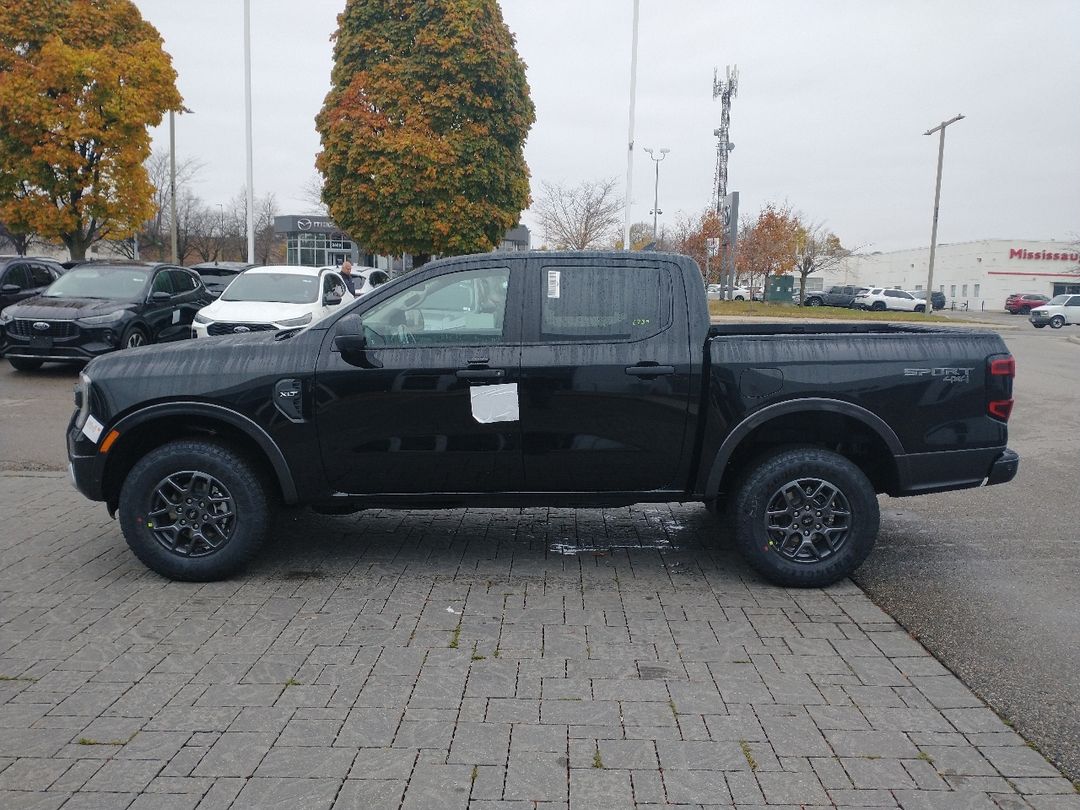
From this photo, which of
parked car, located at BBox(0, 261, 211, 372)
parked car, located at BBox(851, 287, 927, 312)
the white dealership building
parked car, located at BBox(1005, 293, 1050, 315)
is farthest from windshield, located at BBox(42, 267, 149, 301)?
the white dealership building

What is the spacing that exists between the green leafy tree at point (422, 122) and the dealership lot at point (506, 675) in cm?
2279

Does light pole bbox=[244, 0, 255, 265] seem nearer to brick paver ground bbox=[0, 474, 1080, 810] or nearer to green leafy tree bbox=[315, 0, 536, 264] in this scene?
green leafy tree bbox=[315, 0, 536, 264]

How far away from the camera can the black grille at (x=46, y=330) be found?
42.9 feet

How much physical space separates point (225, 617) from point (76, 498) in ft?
10.1

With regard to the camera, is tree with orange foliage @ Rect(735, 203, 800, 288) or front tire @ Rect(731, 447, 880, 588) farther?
tree with orange foliage @ Rect(735, 203, 800, 288)

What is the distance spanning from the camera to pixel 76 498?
690 centimetres

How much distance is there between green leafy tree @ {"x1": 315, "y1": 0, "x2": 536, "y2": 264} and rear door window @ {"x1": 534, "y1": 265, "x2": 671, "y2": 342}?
23.4m

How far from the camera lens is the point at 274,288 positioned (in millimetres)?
14352

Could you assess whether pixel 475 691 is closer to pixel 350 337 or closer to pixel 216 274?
pixel 350 337

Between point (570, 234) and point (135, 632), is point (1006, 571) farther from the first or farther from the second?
point (570, 234)

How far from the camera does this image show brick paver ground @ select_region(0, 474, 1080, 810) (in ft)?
9.96

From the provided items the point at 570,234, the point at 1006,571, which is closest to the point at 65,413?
the point at 1006,571

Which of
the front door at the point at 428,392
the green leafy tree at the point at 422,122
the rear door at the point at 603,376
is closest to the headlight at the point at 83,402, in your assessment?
the front door at the point at 428,392

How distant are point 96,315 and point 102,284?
1290mm
